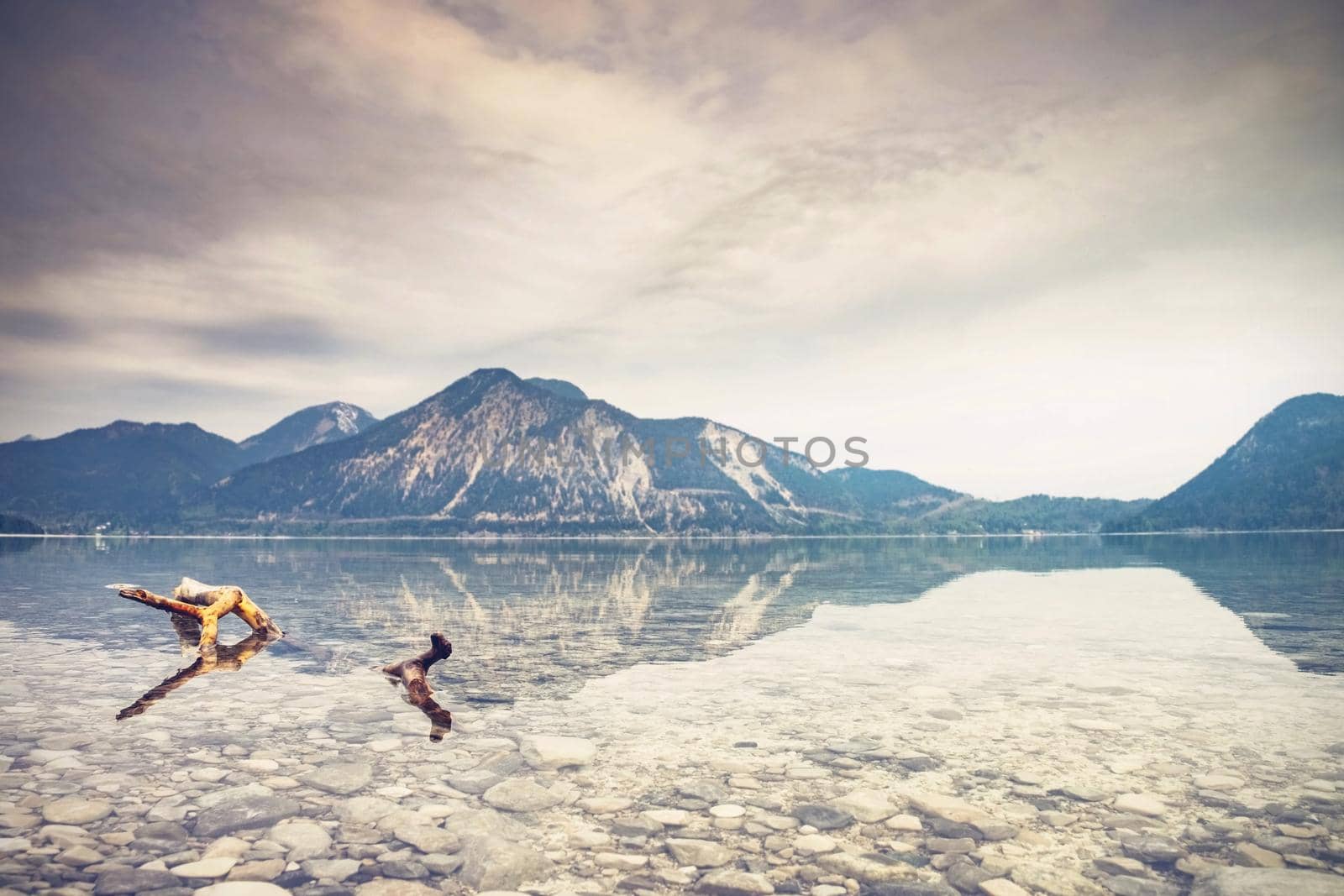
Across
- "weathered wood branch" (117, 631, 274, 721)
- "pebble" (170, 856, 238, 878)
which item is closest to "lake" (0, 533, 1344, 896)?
"pebble" (170, 856, 238, 878)

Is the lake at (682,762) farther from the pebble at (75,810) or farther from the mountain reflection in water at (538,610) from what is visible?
the mountain reflection in water at (538,610)

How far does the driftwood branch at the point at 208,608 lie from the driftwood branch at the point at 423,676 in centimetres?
892

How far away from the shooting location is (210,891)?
684 cm

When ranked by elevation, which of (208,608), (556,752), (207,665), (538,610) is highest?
(208,608)

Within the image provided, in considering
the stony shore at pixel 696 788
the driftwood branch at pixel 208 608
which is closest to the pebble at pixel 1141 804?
the stony shore at pixel 696 788

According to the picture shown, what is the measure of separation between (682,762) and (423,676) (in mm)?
7356

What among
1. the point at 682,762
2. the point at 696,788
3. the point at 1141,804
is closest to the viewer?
the point at 1141,804

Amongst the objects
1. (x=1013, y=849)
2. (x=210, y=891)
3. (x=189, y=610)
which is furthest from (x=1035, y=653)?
(x=189, y=610)

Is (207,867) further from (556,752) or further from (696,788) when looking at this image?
(696,788)

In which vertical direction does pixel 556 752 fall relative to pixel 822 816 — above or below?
below

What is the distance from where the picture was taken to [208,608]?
22.6 m

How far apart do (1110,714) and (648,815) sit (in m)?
9.71

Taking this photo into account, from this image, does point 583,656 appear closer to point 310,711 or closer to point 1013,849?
point 310,711

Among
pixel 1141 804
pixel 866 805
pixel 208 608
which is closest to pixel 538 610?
pixel 208 608
